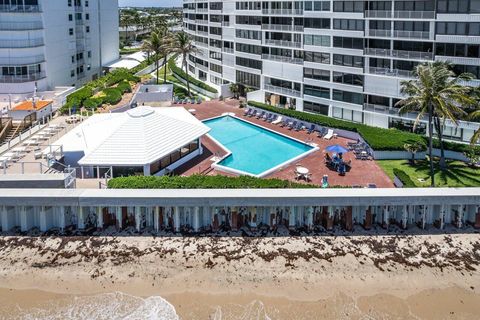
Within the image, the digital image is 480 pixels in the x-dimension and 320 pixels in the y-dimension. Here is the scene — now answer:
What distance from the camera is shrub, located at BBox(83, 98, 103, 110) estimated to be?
5553 centimetres

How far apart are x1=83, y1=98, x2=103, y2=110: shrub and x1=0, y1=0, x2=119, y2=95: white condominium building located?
9966 millimetres

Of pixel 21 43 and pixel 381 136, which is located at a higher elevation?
pixel 21 43

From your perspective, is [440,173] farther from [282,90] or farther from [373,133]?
[282,90]

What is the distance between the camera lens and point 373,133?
47.3m

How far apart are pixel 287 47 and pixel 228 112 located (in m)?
11.6

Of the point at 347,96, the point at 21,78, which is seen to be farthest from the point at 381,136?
the point at 21,78

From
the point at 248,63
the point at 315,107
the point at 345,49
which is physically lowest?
the point at 315,107

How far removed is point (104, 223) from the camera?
105 ft

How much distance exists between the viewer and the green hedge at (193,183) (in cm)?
3275

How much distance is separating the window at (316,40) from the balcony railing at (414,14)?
9738 mm

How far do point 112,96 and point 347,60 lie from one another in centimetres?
2988

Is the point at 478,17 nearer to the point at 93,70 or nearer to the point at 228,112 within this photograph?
the point at 228,112

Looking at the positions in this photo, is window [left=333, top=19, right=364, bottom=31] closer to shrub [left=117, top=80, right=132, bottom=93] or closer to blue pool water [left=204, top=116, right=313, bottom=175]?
blue pool water [left=204, top=116, right=313, bottom=175]

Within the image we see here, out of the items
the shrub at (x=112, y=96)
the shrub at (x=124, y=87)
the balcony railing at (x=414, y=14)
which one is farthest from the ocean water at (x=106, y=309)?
the shrub at (x=124, y=87)
